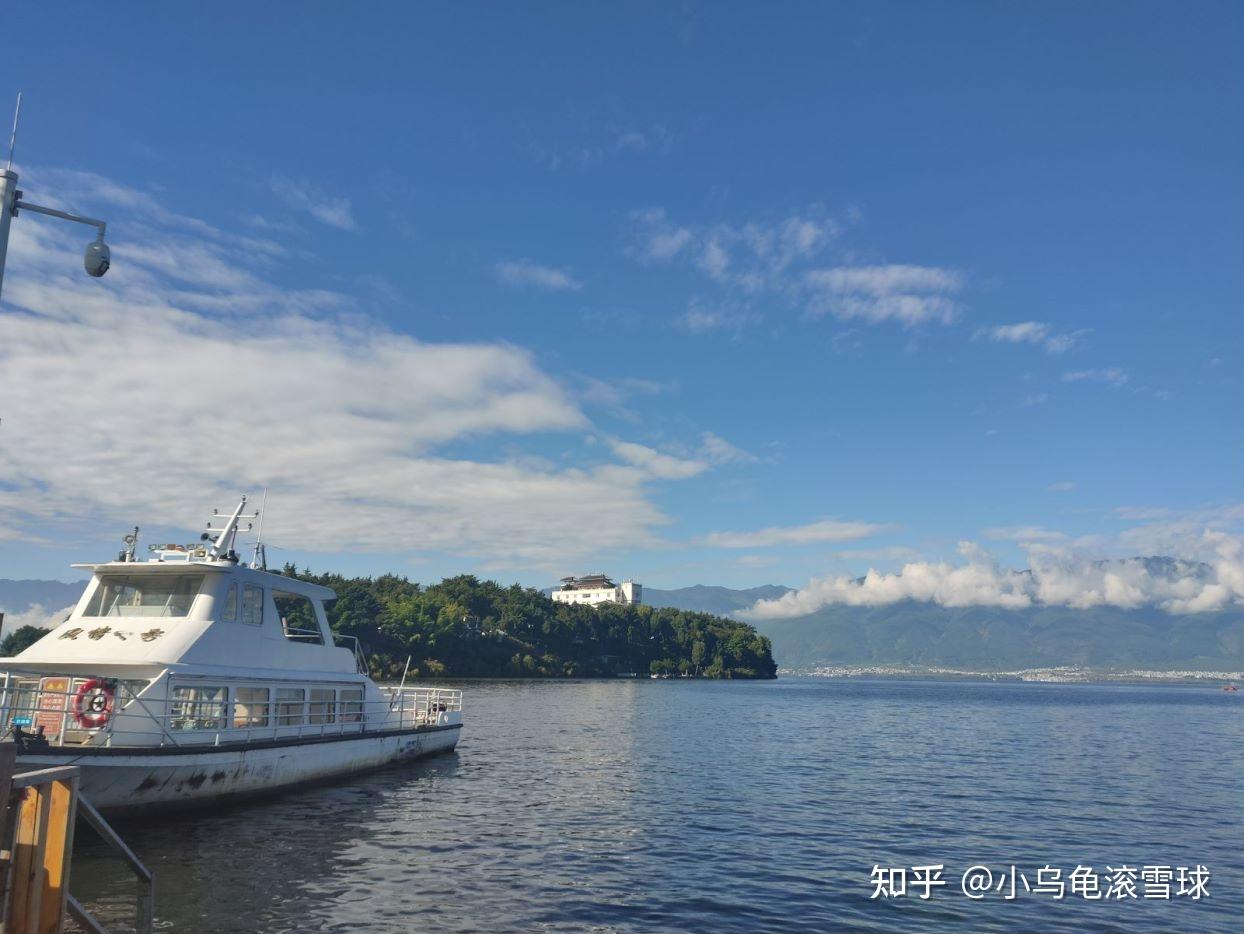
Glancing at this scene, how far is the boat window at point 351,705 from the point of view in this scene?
29812mm

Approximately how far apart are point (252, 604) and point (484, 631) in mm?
130410

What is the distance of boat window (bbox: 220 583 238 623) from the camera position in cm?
2422

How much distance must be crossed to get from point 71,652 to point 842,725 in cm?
5742

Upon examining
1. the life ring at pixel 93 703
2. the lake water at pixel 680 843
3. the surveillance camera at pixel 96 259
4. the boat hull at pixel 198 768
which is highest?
the surveillance camera at pixel 96 259

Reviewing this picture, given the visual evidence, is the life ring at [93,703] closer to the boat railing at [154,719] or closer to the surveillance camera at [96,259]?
the boat railing at [154,719]

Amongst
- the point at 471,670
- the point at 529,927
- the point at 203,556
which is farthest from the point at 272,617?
the point at 471,670

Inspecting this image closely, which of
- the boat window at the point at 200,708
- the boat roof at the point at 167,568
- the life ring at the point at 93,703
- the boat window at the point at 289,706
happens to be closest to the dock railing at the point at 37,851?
the life ring at the point at 93,703

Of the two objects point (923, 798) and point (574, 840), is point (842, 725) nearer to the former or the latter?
point (923, 798)

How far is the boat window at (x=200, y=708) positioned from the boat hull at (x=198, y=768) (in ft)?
3.26

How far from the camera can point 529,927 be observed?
14898 millimetres

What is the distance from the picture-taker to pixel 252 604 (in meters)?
25.5

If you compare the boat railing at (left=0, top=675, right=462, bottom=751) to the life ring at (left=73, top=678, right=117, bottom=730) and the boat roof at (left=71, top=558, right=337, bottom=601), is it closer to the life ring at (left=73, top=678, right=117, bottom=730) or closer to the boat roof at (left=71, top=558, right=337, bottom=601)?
the life ring at (left=73, top=678, right=117, bottom=730)

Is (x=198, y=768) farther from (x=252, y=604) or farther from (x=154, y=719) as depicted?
(x=252, y=604)

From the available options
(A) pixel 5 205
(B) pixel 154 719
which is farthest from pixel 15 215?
(B) pixel 154 719
